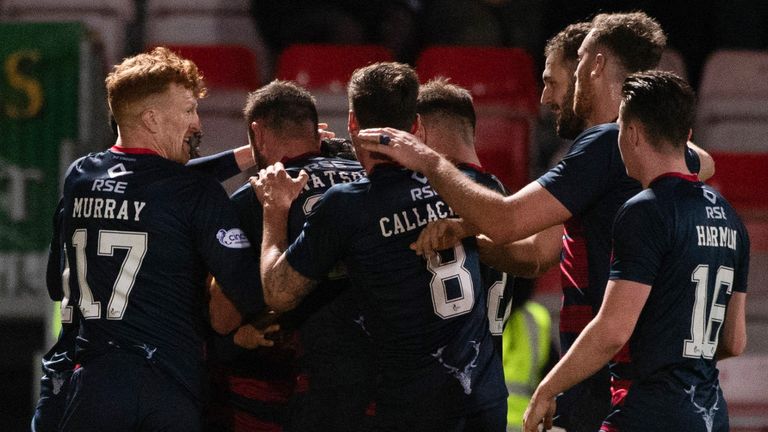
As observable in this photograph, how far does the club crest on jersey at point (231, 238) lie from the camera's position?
3.35 metres

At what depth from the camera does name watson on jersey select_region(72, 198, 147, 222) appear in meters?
3.32

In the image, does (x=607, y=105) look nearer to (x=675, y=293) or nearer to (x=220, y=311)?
(x=675, y=293)

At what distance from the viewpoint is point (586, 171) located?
3.36m

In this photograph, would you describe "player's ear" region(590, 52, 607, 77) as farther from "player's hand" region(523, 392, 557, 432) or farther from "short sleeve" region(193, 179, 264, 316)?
"short sleeve" region(193, 179, 264, 316)

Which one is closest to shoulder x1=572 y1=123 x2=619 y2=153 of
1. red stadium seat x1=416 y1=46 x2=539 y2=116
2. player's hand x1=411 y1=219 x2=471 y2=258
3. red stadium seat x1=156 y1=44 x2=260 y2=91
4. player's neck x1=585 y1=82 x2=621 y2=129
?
player's neck x1=585 y1=82 x2=621 y2=129

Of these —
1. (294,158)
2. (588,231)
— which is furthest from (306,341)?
(588,231)

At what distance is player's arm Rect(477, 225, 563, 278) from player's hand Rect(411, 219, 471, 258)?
173 mm

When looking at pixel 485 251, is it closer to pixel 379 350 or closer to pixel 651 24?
pixel 379 350

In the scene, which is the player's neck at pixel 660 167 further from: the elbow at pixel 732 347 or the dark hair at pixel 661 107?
the elbow at pixel 732 347

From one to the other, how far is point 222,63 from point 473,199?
453 centimetres

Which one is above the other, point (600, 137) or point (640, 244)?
point (600, 137)

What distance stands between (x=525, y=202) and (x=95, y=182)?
4.14ft

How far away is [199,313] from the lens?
345 centimetres

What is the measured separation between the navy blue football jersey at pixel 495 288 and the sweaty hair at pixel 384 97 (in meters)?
0.50
